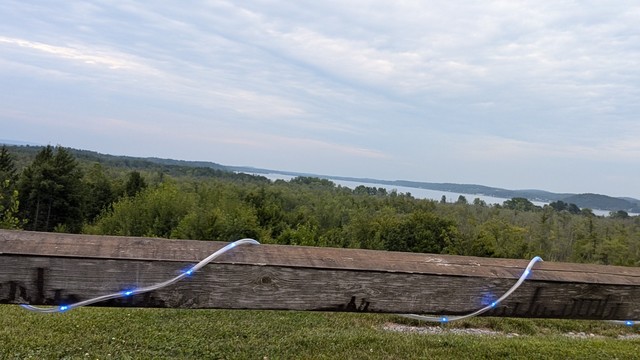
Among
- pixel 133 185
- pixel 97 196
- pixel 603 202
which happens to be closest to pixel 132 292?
pixel 133 185

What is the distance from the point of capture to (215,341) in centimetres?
529

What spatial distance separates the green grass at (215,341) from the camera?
4562 mm

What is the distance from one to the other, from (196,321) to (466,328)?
17.1 feet

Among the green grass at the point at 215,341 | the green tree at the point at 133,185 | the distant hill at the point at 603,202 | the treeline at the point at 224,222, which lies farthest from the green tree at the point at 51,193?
the distant hill at the point at 603,202

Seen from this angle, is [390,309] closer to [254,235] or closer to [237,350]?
[237,350]

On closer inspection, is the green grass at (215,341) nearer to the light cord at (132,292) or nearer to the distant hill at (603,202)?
the light cord at (132,292)

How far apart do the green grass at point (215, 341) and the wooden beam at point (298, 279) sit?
3.05 meters

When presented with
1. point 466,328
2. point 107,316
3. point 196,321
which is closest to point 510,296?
point 196,321

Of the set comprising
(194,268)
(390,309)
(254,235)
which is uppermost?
(194,268)

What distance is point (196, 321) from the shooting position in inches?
270

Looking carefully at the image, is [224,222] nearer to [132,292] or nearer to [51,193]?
[51,193]

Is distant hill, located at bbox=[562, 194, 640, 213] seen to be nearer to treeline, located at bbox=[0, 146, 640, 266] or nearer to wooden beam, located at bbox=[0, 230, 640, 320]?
treeline, located at bbox=[0, 146, 640, 266]

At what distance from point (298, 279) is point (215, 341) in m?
4.24

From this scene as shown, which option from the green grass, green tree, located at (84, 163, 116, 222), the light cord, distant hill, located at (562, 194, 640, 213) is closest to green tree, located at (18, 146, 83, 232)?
green tree, located at (84, 163, 116, 222)
